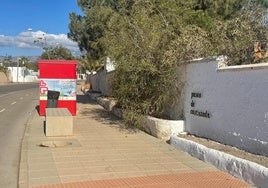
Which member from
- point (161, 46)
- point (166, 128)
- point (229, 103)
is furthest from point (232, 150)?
point (161, 46)

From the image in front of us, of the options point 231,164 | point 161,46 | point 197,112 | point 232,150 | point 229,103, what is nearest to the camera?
point 231,164

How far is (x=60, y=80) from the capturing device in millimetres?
19688

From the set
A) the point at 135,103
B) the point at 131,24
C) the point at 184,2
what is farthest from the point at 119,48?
the point at 184,2

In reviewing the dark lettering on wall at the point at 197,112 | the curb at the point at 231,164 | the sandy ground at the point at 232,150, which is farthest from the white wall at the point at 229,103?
the curb at the point at 231,164

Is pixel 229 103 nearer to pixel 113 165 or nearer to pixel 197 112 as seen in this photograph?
pixel 197 112

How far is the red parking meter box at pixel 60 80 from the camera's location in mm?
19594

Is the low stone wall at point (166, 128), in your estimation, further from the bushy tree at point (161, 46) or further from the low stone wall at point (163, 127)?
the bushy tree at point (161, 46)

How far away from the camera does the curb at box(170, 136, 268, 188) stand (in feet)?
23.7

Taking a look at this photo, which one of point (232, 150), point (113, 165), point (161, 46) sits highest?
point (161, 46)

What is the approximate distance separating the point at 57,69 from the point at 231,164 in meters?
12.9

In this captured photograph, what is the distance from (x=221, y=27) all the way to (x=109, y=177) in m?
6.09

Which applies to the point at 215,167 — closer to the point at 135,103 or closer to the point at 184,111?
the point at 184,111

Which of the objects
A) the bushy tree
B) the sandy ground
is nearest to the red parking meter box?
the bushy tree

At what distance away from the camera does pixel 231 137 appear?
9.57 metres
